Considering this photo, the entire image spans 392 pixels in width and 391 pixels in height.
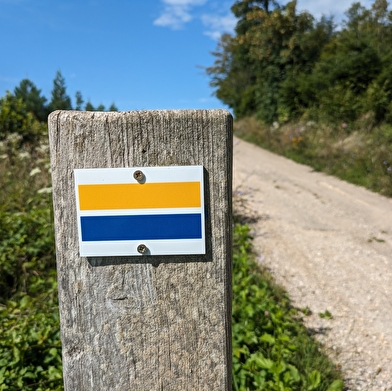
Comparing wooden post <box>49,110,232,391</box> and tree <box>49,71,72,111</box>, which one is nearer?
wooden post <box>49,110,232,391</box>

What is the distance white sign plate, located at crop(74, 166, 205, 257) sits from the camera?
1190mm

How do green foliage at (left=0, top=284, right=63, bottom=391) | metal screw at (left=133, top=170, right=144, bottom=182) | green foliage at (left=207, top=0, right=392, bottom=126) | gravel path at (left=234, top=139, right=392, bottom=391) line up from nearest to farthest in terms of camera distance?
metal screw at (left=133, top=170, right=144, bottom=182) → green foliage at (left=0, top=284, right=63, bottom=391) → gravel path at (left=234, top=139, right=392, bottom=391) → green foliage at (left=207, top=0, right=392, bottom=126)

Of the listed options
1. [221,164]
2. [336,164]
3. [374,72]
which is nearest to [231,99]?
[374,72]

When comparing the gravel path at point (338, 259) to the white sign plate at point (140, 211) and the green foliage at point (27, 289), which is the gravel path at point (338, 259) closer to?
the white sign plate at point (140, 211)

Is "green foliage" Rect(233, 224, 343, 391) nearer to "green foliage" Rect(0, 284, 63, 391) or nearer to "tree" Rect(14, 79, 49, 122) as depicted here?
"green foliage" Rect(0, 284, 63, 391)

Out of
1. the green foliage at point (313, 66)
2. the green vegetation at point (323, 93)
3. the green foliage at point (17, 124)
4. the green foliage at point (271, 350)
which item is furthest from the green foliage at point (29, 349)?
the green foliage at point (313, 66)

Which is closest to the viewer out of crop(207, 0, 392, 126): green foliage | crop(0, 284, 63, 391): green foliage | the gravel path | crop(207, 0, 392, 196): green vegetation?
crop(0, 284, 63, 391): green foliage

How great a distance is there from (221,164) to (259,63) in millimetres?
19607

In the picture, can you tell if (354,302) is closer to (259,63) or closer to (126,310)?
(126,310)

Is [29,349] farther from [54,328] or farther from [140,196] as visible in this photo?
[140,196]

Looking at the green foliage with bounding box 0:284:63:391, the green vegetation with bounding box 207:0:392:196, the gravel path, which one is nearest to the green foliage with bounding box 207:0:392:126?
the green vegetation with bounding box 207:0:392:196

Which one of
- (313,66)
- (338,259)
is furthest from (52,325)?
(313,66)

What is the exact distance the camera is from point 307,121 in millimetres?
14477

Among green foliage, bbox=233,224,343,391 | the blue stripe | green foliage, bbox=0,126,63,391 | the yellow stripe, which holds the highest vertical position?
the yellow stripe
